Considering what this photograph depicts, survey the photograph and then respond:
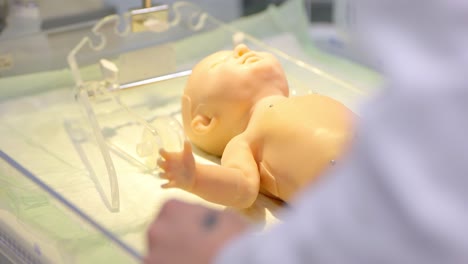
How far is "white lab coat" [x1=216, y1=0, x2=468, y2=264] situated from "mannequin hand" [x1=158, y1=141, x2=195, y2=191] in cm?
43

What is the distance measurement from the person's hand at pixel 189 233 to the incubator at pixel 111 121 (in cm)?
22

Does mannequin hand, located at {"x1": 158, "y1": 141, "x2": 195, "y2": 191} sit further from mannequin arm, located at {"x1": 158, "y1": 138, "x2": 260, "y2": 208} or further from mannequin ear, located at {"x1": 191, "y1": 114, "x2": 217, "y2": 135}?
mannequin ear, located at {"x1": 191, "y1": 114, "x2": 217, "y2": 135}

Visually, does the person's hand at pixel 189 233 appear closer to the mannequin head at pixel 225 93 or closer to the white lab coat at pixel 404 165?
the white lab coat at pixel 404 165

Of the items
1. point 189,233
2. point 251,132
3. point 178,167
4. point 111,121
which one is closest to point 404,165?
point 189,233

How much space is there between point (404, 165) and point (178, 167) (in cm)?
50

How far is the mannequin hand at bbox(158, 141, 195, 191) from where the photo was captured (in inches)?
35.4

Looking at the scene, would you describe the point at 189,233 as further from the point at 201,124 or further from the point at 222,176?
the point at 201,124

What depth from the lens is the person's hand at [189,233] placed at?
54 centimetres

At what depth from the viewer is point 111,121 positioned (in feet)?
4.22

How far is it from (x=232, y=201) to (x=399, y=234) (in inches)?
22.2

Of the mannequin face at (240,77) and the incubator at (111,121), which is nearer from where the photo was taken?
the incubator at (111,121)

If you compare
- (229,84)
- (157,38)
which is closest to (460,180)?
(229,84)

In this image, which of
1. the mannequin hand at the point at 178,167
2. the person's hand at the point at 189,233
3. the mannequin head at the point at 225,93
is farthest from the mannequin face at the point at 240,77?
the person's hand at the point at 189,233

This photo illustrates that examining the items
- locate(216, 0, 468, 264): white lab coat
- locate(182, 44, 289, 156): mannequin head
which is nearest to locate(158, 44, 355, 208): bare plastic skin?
locate(182, 44, 289, 156): mannequin head
